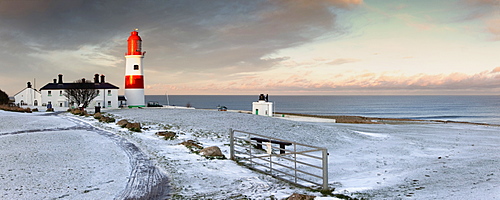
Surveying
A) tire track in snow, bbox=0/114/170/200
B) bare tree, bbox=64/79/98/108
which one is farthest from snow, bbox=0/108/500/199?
bare tree, bbox=64/79/98/108

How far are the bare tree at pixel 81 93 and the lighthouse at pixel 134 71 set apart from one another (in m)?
7.55

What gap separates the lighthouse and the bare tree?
755cm

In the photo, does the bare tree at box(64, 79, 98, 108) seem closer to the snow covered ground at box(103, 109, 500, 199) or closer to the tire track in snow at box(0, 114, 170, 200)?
the snow covered ground at box(103, 109, 500, 199)

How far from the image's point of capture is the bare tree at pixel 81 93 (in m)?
50.9

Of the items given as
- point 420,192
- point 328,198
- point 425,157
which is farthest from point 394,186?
point 425,157

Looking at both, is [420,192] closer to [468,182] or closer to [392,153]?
[468,182]

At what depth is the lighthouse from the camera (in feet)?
159

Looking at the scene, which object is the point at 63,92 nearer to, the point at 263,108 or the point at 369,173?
the point at 263,108

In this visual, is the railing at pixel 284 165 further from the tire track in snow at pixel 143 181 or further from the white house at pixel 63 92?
the white house at pixel 63 92

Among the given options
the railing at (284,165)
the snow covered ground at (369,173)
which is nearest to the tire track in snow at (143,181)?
the snow covered ground at (369,173)

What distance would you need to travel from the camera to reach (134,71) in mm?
48656

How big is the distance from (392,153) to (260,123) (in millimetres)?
11517

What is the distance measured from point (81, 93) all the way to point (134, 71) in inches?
401

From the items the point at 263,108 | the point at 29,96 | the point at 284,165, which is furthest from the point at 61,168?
the point at 29,96
